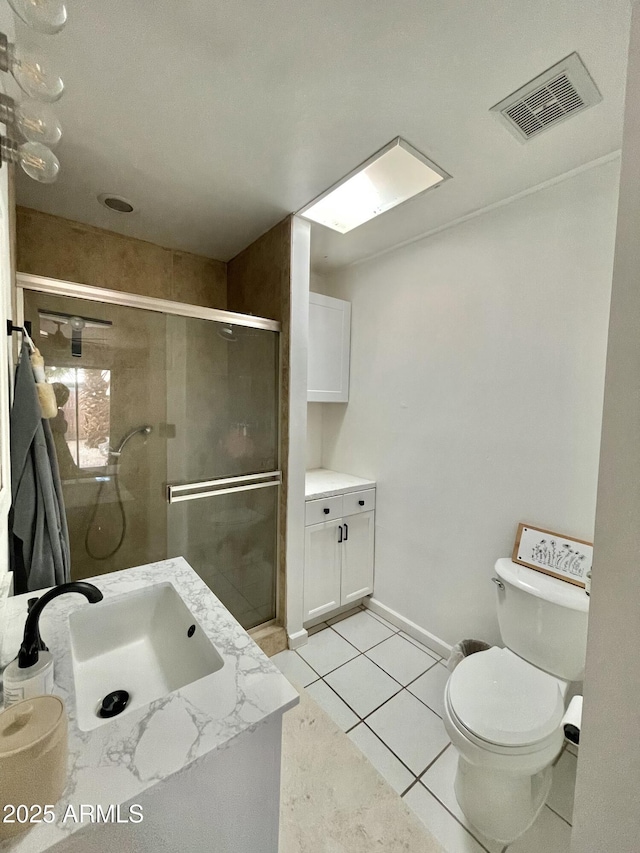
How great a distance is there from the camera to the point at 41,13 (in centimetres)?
62

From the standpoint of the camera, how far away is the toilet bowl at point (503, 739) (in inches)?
43.7

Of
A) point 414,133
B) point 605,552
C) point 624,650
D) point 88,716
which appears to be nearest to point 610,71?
point 414,133

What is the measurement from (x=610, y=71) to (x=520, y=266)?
703 millimetres

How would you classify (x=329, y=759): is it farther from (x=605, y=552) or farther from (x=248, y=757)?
(x=605, y=552)

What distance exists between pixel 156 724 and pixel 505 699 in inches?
47.4

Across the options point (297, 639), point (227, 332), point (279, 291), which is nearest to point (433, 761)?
point (297, 639)

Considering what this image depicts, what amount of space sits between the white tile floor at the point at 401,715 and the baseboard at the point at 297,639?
0.13 feet

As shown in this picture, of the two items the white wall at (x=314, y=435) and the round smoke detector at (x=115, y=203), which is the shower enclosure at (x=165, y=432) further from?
the white wall at (x=314, y=435)

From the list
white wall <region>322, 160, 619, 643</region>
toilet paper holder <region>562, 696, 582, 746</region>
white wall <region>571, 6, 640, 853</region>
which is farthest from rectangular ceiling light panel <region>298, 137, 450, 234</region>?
toilet paper holder <region>562, 696, 582, 746</region>

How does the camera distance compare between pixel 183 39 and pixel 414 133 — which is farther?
pixel 414 133

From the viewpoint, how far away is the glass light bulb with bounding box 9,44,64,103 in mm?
664

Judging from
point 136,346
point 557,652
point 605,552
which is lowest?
point 557,652

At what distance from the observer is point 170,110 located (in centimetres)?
119

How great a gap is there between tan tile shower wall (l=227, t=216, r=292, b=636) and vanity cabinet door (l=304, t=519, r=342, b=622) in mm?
161
